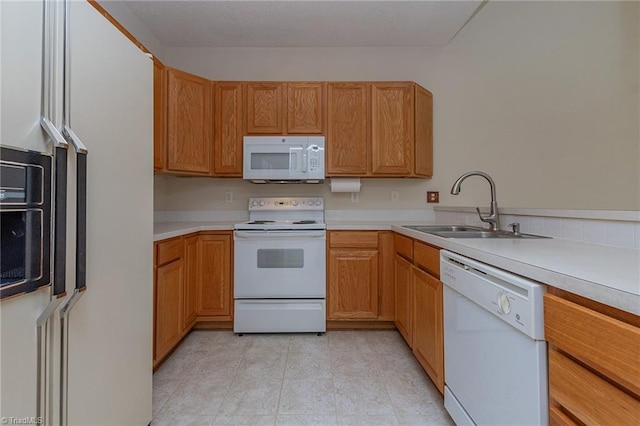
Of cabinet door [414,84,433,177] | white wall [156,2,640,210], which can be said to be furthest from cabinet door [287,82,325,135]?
cabinet door [414,84,433,177]

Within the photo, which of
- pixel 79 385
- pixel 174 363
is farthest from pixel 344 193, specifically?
pixel 79 385

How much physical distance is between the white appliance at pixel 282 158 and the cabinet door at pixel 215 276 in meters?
0.63

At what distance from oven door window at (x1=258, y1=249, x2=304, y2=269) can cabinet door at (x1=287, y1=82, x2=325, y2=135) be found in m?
1.06

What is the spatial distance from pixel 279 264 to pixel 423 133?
174 centimetres

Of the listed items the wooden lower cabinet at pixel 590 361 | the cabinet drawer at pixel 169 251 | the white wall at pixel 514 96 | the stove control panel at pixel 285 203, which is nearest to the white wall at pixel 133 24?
the white wall at pixel 514 96

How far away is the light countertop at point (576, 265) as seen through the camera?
58cm

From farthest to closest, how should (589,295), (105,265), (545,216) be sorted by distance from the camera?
(545,216), (105,265), (589,295)

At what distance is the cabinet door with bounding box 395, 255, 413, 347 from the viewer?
1911mm

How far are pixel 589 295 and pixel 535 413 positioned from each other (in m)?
0.38

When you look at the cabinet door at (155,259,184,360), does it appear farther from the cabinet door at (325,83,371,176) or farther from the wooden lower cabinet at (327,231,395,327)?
the cabinet door at (325,83,371,176)

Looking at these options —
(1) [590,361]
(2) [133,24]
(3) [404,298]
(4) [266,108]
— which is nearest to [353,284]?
(3) [404,298]

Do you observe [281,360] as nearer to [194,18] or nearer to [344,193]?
[344,193]

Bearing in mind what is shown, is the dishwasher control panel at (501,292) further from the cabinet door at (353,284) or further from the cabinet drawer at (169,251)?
the cabinet drawer at (169,251)

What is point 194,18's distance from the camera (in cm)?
247
